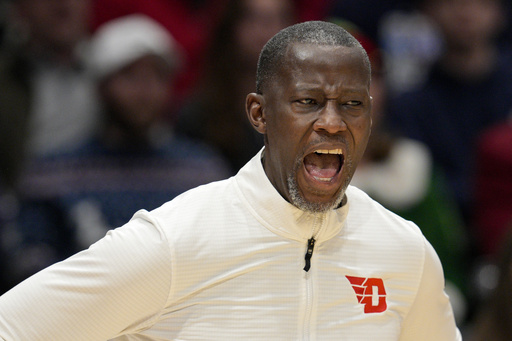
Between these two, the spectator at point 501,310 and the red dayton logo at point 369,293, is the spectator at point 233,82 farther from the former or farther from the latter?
the red dayton logo at point 369,293

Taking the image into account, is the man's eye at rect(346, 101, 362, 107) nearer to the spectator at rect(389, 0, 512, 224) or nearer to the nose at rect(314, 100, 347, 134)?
the nose at rect(314, 100, 347, 134)

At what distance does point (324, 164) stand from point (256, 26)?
2.77m

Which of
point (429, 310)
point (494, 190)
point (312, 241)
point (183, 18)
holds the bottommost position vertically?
point (494, 190)

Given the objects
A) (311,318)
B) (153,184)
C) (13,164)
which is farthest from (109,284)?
(13,164)

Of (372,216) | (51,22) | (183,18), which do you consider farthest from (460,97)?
(372,216)

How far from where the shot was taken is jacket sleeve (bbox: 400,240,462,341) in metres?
2.58

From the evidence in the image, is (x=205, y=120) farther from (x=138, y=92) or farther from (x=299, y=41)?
(x=299, y=41)

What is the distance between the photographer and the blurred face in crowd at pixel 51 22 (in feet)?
16.3

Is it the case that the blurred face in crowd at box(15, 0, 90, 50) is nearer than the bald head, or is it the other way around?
the bald head

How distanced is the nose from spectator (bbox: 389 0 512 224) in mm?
2972

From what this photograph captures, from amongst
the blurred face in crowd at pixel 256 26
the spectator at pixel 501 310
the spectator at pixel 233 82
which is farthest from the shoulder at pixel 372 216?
the blurred face in crowd at pixel 256 26

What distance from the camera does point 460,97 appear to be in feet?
17.9

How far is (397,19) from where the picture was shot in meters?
5.87

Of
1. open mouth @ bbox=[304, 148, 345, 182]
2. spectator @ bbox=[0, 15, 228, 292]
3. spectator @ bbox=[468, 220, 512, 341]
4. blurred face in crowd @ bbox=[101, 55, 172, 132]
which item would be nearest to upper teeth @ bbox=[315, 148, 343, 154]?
open mouth @ bbox=[304, 148, 345, 182]
